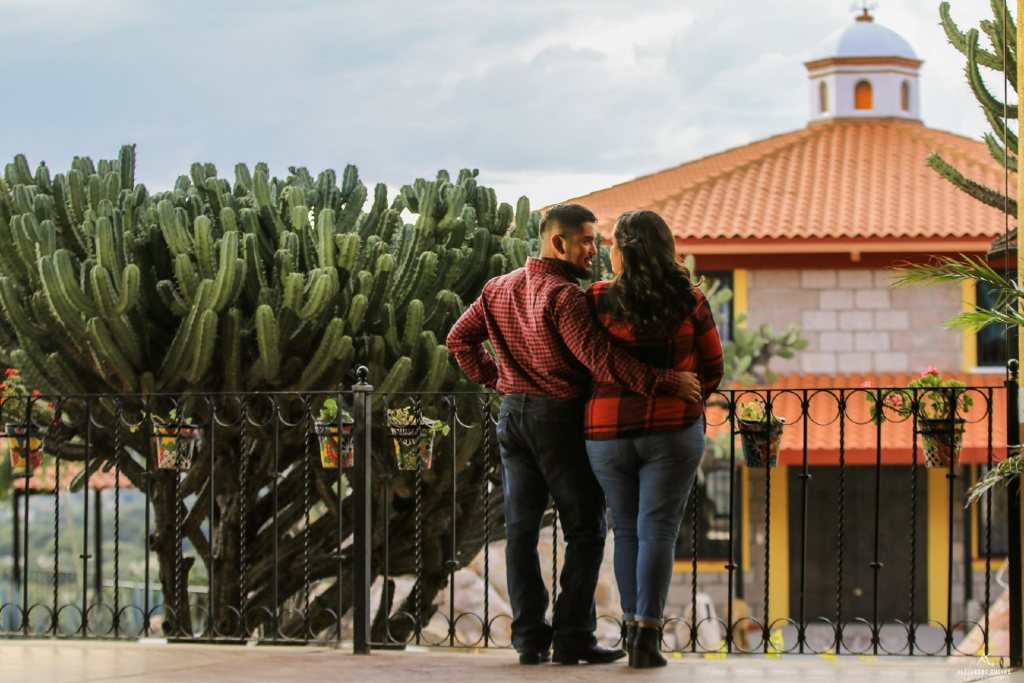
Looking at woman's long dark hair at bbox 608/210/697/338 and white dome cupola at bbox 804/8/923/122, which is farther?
white dome cupola at bbox 804/8/923/122

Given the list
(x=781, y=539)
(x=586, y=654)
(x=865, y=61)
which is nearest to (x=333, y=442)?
(x=586, y=654)

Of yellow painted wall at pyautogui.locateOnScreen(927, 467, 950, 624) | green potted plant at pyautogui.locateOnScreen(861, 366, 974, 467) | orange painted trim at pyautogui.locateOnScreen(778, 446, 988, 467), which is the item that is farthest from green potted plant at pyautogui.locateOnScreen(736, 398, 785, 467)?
yellow painted wall at pyautogui.locateOnScreen(927, 467, 950, 624)

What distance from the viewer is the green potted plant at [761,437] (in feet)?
21.9

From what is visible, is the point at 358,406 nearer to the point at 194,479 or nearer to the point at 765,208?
the point at 194,479

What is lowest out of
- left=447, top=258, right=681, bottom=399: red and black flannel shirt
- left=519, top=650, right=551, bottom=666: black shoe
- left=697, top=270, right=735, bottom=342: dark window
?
left=519, top=650, right=551, bottom=666: black shoe

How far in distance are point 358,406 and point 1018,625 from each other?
2.95 metres

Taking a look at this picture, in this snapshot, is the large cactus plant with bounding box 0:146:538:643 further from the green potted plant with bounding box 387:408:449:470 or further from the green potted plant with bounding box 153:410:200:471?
the green potted plant with bounding box 387:408:449:470

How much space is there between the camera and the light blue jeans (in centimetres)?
552

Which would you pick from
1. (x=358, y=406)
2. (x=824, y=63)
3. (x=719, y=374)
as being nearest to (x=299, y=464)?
(x=358, y=406)

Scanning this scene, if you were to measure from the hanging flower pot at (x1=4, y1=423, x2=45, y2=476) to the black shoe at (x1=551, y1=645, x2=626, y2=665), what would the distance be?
3396 millimetres

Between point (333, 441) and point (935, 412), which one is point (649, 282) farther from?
point (333, 441)

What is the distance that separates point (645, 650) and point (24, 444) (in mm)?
3849

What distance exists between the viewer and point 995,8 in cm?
984

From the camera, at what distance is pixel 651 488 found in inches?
218
